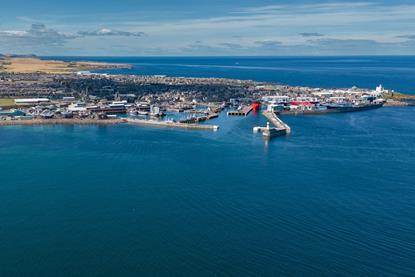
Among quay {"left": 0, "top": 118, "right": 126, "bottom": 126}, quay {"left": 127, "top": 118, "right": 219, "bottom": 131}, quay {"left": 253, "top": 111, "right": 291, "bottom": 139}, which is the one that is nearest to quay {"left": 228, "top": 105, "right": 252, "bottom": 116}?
quay {"left": 253, "top": 111, "right": 291, "bottom": 139}

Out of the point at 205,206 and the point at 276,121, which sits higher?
the point at 276,121

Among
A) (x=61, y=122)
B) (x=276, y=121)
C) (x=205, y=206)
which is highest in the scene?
(x=276, y=121)

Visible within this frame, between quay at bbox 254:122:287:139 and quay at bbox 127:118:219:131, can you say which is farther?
quay at bbox 127:118:219:131

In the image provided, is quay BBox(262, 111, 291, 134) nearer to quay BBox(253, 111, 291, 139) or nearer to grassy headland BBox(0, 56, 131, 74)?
quay BBox(253, 111, 291, 139)

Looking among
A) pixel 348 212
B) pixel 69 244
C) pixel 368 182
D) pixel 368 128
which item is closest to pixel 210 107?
pixel 368 128

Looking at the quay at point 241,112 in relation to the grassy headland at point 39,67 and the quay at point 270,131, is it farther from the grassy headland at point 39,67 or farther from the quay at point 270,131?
the grassy headland at point 39,67

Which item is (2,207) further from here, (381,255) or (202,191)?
(381,255)

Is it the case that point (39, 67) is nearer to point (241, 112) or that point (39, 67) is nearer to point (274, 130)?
point (241, 112)

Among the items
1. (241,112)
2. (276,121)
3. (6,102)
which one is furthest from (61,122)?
(276,121)
